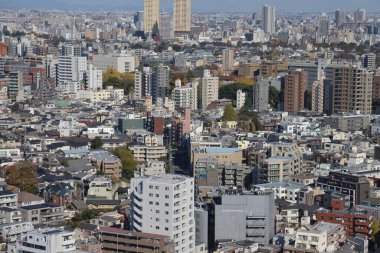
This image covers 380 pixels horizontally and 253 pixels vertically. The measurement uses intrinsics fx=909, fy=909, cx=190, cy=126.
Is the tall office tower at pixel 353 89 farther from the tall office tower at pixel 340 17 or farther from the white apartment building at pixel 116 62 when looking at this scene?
the tall office tower at pixel 340 17

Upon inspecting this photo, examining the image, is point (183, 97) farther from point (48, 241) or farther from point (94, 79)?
point (48, 241)

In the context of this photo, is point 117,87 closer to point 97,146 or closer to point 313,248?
point 97,146

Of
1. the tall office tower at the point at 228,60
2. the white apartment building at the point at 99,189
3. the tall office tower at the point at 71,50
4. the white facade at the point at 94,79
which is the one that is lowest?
the white apartment building at the point at 99,189

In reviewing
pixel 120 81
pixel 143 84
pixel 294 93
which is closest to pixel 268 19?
pixel 120 81

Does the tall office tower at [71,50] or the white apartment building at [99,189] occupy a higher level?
the tall office tower at [71,50]

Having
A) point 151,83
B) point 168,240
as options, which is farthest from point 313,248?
point 151,83

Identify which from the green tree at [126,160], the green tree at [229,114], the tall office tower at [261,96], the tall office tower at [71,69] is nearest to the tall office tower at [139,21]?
the tall office tower at [71,69]

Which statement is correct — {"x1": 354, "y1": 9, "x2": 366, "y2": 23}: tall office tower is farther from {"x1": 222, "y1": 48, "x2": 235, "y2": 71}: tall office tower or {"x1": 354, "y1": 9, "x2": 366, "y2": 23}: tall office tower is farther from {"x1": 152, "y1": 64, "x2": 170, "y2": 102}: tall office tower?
{"x1": 152, "y1": 64, "x2": 170, "y2": 102}: tall office tower
